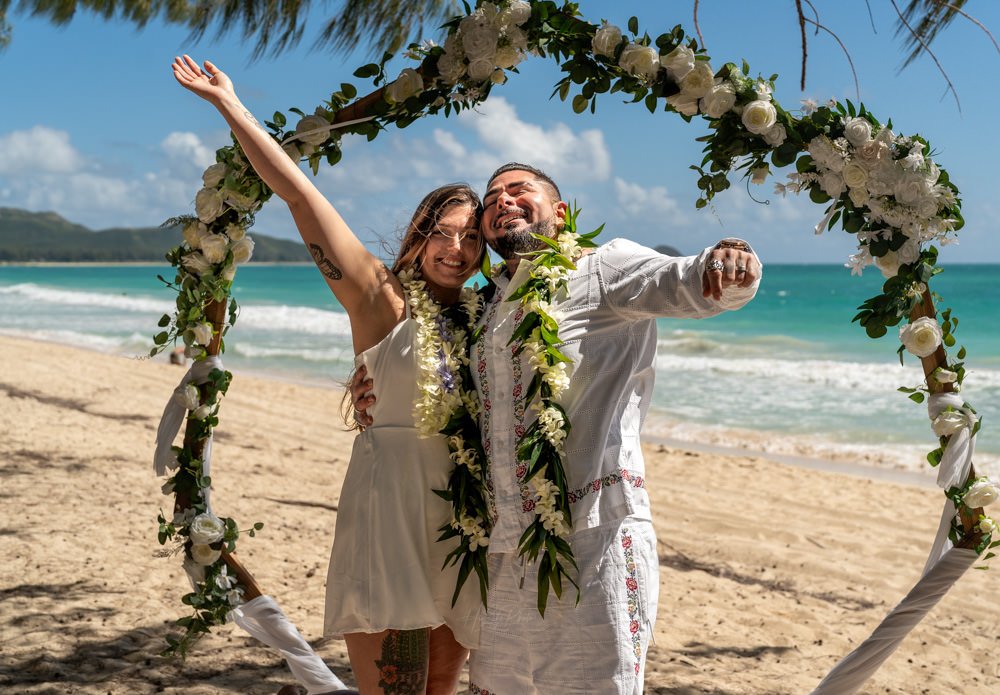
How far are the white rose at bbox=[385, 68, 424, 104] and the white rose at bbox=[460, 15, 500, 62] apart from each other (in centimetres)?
24

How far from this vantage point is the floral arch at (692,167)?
117 inches

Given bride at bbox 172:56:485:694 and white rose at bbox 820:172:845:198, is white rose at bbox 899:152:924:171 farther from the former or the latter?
bride at bbox 172:56:485:694

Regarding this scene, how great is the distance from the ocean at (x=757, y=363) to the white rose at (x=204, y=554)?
2.94 ft

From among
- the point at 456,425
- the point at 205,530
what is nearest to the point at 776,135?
the point at 456,425

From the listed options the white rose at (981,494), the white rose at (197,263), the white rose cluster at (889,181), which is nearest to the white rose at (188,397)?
the white rose at (197,263)

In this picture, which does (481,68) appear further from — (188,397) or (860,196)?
(188,397)

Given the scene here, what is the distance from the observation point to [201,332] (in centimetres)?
371

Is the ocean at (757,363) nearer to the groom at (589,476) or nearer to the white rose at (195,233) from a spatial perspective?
the white rose at (195,233)

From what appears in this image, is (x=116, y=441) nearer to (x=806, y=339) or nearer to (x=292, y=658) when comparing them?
(x=292, y=658)

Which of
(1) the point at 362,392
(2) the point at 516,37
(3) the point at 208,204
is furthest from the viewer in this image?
(3) the point at 208,204

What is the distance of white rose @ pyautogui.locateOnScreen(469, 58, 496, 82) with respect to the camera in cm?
339

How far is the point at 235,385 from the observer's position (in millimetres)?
14008

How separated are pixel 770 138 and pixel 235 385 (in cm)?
1208

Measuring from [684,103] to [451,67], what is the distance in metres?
0.92
